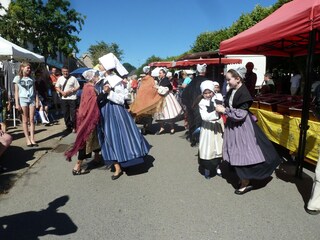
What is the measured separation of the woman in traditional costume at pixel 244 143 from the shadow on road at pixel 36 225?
221cm

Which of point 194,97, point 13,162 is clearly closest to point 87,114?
point 13,162

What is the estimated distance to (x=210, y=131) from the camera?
488cm

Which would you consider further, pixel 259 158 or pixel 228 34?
pixel 228 34

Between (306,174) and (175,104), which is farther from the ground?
(175,104)

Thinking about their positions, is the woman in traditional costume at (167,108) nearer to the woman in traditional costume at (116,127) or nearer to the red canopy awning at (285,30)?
the red canopy awning at (285,30)

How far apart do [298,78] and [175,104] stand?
4.89 m

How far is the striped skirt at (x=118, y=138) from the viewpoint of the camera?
4.90 metres

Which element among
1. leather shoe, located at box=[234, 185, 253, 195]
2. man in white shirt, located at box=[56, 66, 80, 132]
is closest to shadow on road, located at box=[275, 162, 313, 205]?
leather shoe, located at box=[234, 185, 253, 195]

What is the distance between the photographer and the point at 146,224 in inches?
138

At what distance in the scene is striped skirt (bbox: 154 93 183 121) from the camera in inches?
347

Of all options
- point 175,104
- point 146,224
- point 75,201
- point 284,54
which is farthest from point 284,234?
point 284,54

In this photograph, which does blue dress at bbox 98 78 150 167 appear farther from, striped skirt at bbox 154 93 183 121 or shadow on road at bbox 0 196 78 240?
striped skirt at bbox 154 93 183 121

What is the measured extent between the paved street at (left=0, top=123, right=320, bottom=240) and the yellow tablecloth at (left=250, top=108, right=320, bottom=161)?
0.39m

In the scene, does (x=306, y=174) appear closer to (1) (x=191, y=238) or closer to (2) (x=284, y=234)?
(2) (x=284, y=234)
